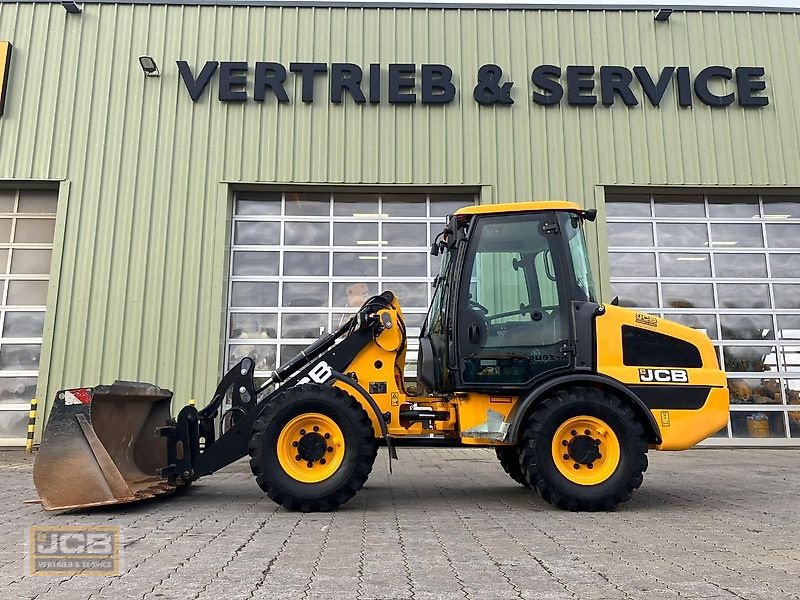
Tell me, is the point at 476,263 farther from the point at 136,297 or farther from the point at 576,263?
the point at 136,297

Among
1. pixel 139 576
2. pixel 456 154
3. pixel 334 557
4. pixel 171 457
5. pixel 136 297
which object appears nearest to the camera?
pixel 139 576

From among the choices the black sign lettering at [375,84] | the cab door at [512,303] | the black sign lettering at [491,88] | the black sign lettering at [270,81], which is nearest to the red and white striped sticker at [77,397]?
the cab door at [512,303]

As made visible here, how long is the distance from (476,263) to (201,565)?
10.7 ft

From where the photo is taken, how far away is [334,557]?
3.43m

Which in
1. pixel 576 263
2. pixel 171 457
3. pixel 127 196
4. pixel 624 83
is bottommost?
pixel 171 457

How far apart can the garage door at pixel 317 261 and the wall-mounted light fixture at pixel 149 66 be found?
293 cm

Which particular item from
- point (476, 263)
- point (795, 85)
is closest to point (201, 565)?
point (476, 263)

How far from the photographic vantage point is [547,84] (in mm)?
11570

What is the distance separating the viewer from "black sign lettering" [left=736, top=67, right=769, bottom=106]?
1159 centimetres

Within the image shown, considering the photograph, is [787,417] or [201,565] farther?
[787,417]

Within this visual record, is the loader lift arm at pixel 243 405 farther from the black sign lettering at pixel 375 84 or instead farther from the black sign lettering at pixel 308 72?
the black sign lettering at pixel 308 72

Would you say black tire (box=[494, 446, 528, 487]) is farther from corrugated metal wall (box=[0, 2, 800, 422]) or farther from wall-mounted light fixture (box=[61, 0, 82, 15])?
wall-mounted light fixture (box=[61, 0, 82, 15])

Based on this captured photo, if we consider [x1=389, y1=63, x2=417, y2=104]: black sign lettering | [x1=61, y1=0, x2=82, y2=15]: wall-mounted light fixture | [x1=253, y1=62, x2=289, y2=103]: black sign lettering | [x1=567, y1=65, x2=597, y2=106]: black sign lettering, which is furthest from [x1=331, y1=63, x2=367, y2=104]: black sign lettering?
[x1=61, y1=0, x2=82, y2=15]: wall-mounted light fixture

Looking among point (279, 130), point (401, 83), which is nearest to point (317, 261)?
point (279, 130)
